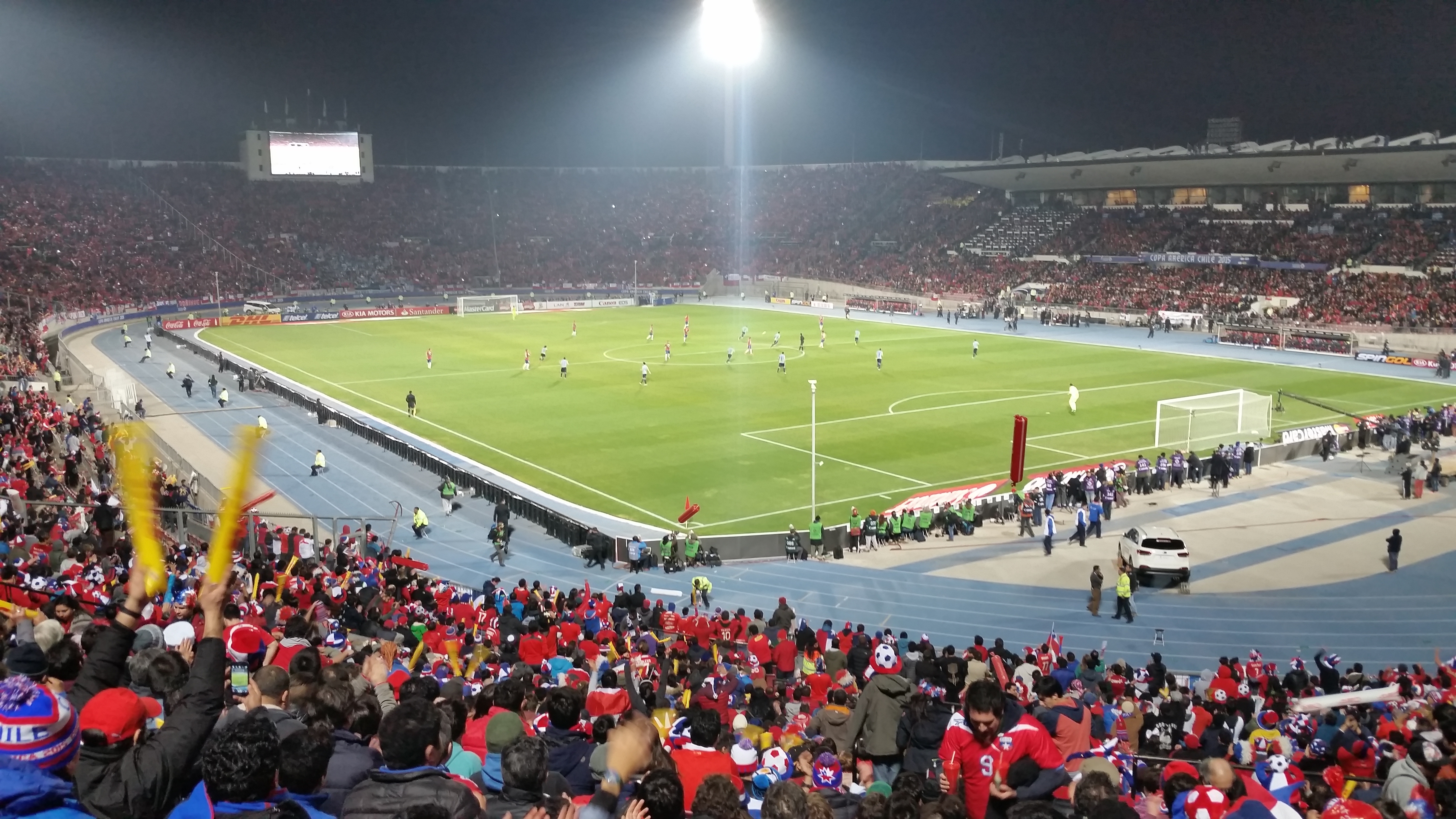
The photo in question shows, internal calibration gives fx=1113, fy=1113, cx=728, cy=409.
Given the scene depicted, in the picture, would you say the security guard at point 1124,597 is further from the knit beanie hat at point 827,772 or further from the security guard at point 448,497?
the security guard at point 448,497

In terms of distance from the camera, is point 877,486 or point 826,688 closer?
point 826,688

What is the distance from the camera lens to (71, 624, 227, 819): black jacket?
4.79m

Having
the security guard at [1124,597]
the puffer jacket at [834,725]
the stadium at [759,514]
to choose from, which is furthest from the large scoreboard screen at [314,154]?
the puffer jacket at [834,725]

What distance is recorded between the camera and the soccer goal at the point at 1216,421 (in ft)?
127

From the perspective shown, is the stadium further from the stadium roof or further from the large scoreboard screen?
the large scoreboard screen

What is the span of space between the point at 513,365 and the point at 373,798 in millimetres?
55151

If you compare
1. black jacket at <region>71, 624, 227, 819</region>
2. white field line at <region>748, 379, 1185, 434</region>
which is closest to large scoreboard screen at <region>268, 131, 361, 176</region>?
white field line at <region>748, 379, 1185, 434</region>

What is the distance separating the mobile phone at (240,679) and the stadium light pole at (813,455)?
20802 mm

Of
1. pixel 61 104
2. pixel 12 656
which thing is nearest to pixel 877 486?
pixel 12 656

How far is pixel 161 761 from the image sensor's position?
4.88 meters

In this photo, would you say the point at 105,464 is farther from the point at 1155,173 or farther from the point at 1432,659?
the point at 1155,173

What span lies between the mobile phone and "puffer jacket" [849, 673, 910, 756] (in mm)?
4555

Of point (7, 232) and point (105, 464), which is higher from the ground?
point (7, 232)

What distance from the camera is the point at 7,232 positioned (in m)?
81.7
